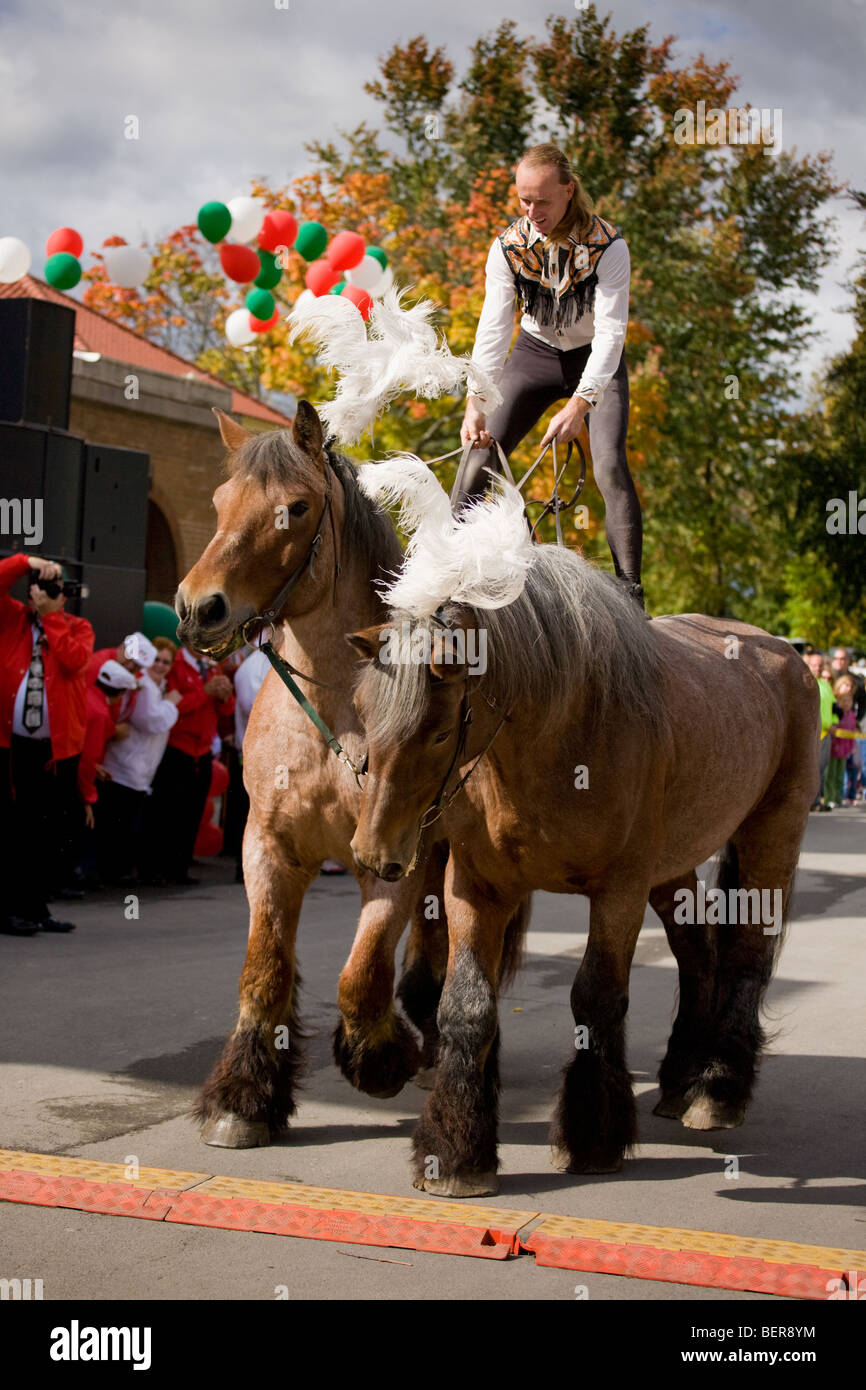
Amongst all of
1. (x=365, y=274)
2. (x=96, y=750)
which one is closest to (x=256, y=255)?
(x=365, y=274)

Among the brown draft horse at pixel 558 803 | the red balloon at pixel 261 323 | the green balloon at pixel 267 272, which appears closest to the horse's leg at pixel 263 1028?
the brown draft horse at pixel 558 803

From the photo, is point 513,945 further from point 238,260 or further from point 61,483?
point 238,260

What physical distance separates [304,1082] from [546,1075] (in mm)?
1122

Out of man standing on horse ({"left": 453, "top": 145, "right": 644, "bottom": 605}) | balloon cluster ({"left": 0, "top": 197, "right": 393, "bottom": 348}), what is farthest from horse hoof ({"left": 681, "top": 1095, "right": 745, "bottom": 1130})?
balloon cluster ({"left": 0, "top": 197, "right": 393, "bottom": 348})

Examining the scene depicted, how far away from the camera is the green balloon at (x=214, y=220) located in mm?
15727

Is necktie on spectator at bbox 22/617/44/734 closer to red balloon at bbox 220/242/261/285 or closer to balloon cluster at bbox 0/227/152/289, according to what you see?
balloon cluster at bbox 0/227/152/289

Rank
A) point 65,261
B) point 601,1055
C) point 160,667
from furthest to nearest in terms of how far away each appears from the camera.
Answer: point 65,261 < point 160,667 < point 601,1055

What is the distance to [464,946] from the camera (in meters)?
4.96

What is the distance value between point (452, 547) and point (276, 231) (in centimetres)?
1368

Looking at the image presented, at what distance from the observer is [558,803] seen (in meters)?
4.82

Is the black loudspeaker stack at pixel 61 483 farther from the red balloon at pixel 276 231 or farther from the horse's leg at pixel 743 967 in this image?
the horse's leg at pixel 743 967

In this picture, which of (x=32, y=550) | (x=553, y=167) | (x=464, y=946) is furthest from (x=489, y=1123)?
(x=32, y=550)

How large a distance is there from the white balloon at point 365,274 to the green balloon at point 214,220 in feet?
4.65
